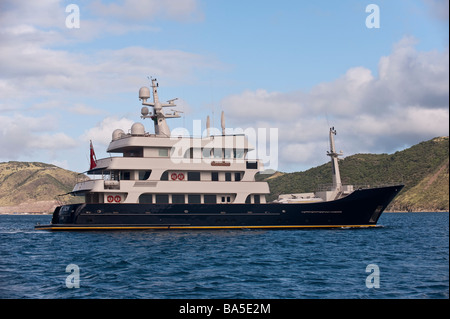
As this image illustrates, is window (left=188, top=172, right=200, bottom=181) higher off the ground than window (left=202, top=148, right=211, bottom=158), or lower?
lower

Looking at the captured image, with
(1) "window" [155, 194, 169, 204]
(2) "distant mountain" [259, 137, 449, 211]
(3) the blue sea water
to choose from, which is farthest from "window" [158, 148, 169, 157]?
(2) "distant mountain" [259, 137, 449, 211]

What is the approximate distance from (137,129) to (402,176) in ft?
320

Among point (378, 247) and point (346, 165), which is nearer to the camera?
point (378, 247)

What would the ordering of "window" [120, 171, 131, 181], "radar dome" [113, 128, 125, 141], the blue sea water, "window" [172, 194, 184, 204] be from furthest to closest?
"radar dome" [113, 128, 125, 141]
"window" [120, 171, 131, 181]
"window" [172, 194, 184, 204]
the blue sea water

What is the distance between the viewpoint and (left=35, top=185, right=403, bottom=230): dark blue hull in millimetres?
38125

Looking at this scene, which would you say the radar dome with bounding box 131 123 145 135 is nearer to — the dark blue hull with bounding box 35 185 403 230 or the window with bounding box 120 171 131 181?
the window with bounding box 120 171 131 181

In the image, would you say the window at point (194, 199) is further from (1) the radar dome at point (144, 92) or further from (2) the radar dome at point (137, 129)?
(1) the radar dome at point (144, 92)

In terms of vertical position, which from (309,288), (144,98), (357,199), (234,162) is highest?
(144,98)

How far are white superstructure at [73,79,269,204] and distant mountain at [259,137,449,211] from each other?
76.7m

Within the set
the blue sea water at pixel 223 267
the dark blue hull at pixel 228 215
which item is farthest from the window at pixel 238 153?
the blue sea water at pixel 223 267
